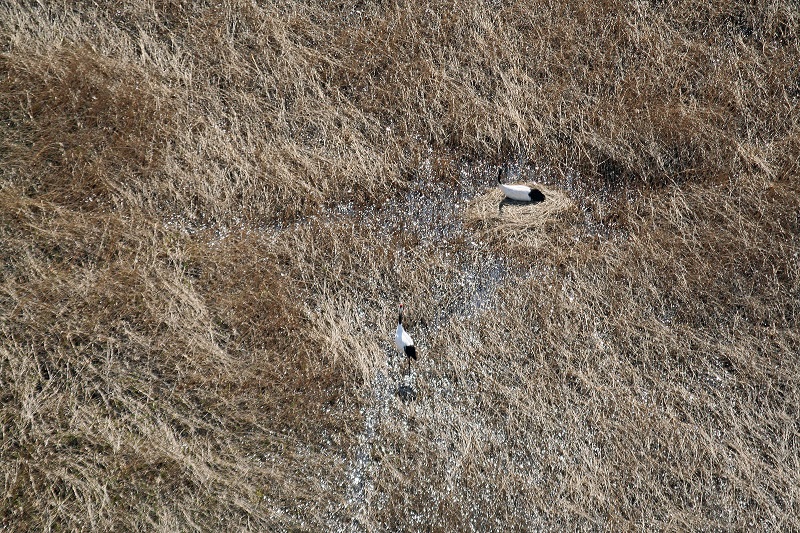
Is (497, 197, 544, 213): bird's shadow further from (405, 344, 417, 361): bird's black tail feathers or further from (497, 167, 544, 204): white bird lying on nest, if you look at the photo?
(405, 344, 417, 361): bird's black tail feathers

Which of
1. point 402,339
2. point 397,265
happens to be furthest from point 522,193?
point 402,339

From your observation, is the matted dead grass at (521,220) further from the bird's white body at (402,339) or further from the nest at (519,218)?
the bird's white body at (402,339)

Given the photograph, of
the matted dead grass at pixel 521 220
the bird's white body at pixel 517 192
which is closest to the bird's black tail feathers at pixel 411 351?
the matted dead grass at pixel 521 220

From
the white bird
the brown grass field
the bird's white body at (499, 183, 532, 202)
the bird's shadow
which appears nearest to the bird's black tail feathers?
the white bird

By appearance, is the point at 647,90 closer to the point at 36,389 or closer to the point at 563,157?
the point at 563,157

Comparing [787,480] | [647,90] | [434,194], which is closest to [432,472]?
[434,194]

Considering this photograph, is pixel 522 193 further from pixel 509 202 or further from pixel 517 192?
pixel 509 202
